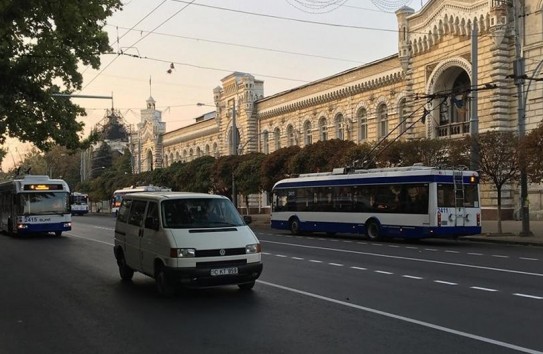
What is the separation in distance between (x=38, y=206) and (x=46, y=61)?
423 inches

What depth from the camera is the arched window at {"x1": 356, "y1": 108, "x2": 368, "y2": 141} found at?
4519 cm

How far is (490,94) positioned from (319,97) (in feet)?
61.1

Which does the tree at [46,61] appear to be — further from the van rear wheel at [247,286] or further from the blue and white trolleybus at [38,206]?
the van rear wheel at [247,286]

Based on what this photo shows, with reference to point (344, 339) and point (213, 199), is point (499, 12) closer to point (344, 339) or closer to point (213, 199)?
point (213, 199)

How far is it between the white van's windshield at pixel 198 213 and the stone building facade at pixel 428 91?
49.4ft

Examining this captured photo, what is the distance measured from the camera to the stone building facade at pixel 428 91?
1252 inches

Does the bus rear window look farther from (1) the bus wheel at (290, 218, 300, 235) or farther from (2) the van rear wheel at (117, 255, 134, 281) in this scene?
(2) the van rear wheel at (117, 255, 134, 281)

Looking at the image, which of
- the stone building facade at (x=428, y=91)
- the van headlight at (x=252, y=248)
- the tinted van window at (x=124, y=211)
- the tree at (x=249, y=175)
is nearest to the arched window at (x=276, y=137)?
the stone building facade at (x=428, y=91)

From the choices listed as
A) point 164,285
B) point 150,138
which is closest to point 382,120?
point 164,285

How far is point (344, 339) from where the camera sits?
701 centimetres

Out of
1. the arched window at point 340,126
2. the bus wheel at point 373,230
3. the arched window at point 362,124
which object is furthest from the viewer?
the arched window at point 340,126

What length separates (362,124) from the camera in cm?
4550

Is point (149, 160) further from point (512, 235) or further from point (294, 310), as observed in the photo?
point (294, 310)

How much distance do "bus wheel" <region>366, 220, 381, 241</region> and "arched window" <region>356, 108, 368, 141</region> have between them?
21542 millimetres
